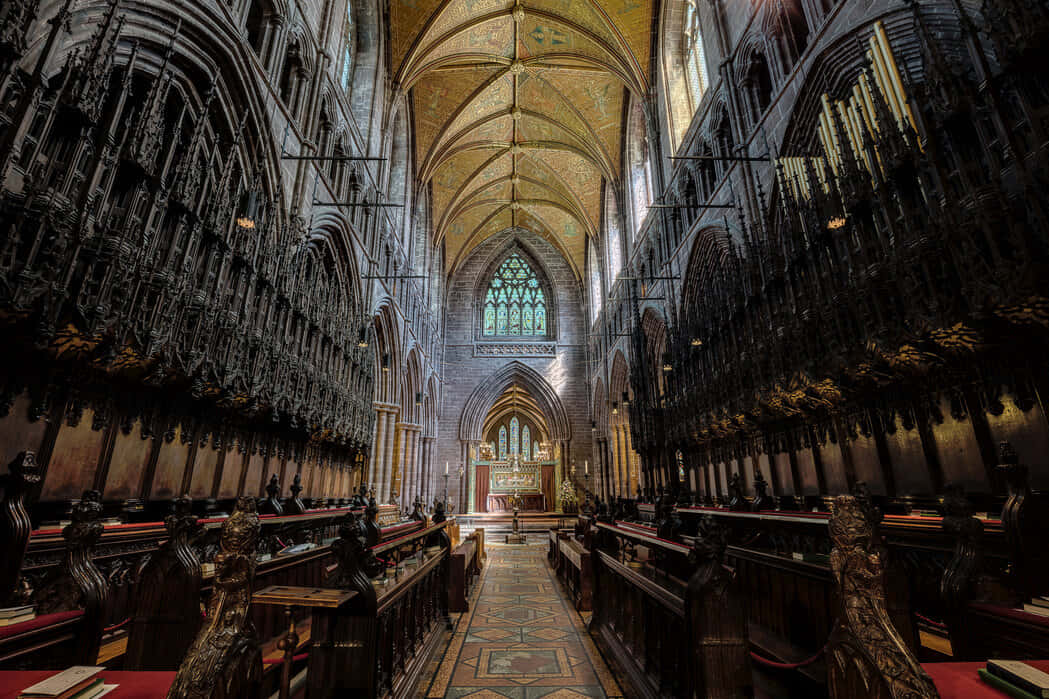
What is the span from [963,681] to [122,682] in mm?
2676

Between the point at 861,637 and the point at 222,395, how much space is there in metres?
6.32

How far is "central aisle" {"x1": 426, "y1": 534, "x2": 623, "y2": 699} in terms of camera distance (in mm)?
3283

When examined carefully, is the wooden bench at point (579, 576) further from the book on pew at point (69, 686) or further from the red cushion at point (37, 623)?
the book on pew at point (69, 686)

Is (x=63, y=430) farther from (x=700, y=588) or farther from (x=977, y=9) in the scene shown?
(x=977, y=9)

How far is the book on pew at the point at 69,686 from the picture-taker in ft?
3.97

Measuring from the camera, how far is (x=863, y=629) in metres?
1.24

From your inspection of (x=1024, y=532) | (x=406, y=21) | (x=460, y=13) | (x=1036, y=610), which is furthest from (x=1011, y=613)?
(x=460, y=13)

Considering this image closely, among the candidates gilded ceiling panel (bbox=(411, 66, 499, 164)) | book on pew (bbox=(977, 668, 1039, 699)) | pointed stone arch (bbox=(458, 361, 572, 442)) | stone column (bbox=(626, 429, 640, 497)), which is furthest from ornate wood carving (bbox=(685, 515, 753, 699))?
pointed stone arch (bbox=(458, 361, 572, 442))

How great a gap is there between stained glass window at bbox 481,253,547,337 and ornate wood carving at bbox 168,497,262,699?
2357 cm

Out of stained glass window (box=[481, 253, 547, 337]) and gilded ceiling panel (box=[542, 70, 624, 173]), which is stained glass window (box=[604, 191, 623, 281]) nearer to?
gilded ceiling panel (box=[542, 70, 624, 173])

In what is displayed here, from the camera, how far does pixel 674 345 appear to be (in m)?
10.3

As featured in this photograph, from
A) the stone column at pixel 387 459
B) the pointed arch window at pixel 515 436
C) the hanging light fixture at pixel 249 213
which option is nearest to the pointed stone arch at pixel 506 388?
the pointed arch window at pixel 515 436

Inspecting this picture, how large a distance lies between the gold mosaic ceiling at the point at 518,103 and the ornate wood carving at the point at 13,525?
14.6 m

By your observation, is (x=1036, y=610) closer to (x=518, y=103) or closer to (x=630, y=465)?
(x=630, y=465)
